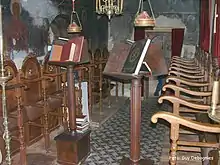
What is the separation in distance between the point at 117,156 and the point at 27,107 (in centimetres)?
135

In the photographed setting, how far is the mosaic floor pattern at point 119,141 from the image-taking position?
361 cm

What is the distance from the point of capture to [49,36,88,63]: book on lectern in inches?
119

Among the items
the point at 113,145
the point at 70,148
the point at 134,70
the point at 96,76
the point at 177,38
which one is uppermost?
the point at 177,38

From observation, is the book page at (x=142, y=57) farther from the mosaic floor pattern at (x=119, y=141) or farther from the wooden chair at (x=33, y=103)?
the wooden chair at (x=33, y=103)

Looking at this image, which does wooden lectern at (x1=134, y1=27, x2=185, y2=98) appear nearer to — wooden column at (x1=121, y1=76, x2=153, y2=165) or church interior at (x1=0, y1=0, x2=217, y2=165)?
church interior at (x1=0, y1=0, x2=217, y2=165)

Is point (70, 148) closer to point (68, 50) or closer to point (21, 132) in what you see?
point (21, 132)

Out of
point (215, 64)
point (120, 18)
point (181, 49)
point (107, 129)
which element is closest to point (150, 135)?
point (107, 129)

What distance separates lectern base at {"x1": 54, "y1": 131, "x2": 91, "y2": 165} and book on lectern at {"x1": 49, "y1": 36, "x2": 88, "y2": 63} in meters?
0.88

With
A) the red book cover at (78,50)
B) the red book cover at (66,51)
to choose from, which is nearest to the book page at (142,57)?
the red book cover at (78,50)

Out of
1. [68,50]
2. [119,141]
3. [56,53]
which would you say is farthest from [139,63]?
[119,141]

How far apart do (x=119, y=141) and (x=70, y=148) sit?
3.63 ft

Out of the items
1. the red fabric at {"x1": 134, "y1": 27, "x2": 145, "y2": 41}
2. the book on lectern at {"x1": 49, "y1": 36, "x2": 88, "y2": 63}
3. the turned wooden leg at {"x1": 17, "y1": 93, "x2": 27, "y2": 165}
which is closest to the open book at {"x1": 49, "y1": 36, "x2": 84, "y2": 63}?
the book on lectern at {"x1": 49, "y1": 36, "x2": 88, "y2": 63}

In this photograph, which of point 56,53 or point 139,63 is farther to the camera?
point 56,53

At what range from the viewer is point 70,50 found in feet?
10.1
